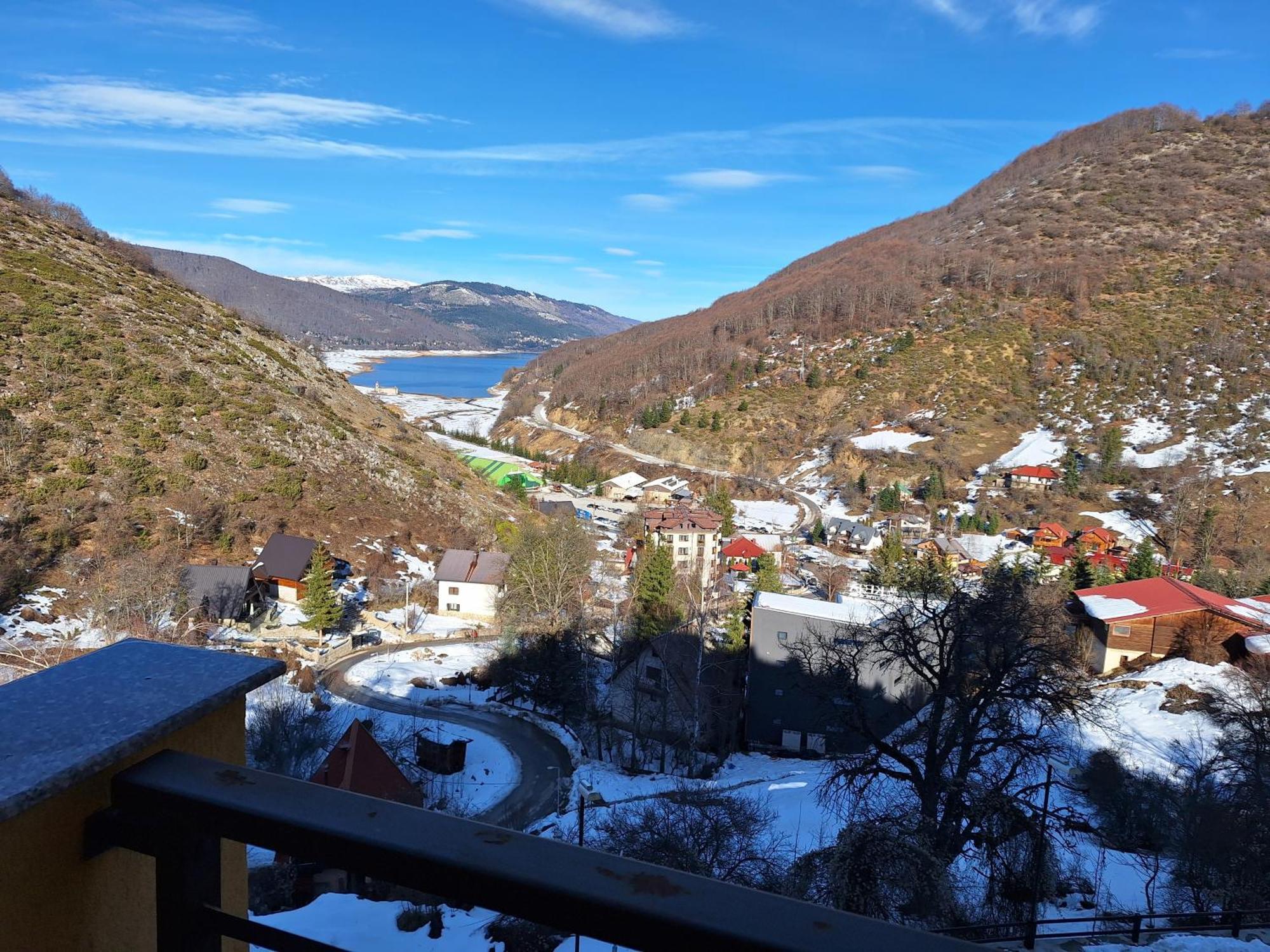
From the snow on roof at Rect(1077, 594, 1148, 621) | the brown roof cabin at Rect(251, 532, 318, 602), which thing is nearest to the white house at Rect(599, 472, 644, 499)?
the brown roof cabin at Rect(251, 532, 318, 602)

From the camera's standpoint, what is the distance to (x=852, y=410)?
56.1 metres

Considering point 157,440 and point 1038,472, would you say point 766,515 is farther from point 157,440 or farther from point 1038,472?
point 157,440

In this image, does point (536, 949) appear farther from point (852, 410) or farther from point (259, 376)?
point (852, 410)

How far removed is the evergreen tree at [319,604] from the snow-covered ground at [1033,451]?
39174 millimetres

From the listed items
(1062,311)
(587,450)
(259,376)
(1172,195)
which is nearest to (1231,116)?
(1172,195)

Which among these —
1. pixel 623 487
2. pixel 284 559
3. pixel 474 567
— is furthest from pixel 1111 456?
pixel 284 559

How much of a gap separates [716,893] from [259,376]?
36.1 meters

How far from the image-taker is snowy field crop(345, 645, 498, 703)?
17656mm

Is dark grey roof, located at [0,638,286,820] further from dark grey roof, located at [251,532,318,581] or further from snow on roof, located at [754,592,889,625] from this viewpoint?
dark grey roof, located at [251,532,318,581]

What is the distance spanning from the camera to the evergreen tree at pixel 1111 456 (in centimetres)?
4278

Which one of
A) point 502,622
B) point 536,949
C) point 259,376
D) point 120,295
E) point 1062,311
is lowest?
point 502,622

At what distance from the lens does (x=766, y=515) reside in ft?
144

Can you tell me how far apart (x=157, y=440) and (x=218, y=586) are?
28.4ft

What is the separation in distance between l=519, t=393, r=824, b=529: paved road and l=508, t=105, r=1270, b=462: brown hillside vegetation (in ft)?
7.90
